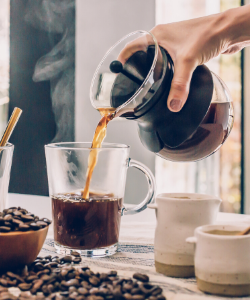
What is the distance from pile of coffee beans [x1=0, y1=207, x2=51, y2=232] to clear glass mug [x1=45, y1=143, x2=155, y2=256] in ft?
0.21

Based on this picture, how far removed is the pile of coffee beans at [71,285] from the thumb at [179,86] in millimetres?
373

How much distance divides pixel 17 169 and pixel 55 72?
2.55 ft

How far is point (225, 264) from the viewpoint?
0.60 m

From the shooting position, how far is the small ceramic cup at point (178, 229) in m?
0.71

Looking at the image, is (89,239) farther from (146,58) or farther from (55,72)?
(55,72)

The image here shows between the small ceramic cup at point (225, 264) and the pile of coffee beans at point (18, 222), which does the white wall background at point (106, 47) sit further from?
the small ceramic cup at point (225, 264)

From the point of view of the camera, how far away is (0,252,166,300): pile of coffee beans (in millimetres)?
607

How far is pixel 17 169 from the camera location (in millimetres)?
2818

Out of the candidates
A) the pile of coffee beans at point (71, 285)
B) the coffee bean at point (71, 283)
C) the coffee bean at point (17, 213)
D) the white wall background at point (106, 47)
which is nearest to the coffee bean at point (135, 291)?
the pile of coffee beans at point (71, 285)

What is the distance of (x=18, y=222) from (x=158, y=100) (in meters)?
0.39

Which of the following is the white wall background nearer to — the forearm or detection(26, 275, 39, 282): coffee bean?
the forearm

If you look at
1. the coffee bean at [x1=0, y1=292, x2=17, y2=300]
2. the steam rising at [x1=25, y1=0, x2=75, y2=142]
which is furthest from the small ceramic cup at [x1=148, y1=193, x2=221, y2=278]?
the steam rising at [x1=25, y1=0, x2=75, y2=142]

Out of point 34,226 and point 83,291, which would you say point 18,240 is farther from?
point 83,291

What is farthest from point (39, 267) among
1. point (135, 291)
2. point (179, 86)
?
point (179, 86)
